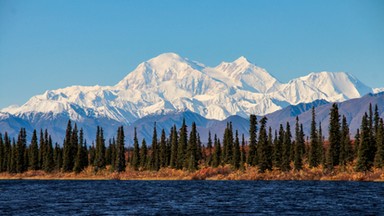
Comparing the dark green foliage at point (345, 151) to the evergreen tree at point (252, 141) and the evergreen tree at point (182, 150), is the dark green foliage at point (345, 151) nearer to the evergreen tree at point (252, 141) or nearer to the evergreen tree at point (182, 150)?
the evergreen tree at point (252, 141)

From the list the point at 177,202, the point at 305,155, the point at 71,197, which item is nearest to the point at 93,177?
the point at 305,155

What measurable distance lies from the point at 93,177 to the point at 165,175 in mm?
20625

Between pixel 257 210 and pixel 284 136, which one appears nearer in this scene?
pixel 257 210

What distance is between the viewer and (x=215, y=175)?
162 meters

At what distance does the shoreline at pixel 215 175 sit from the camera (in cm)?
14000

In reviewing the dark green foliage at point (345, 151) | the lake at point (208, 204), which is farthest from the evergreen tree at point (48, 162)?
the lake at point (208, 204)

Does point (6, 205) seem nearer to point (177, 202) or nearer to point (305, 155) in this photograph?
point (177, 202)

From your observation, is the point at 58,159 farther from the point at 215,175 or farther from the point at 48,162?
the point at 215,175

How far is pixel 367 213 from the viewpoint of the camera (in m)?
67.1

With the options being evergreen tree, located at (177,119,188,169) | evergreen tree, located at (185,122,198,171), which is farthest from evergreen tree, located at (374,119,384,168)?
evergreen tree, located at (177,119,188,169)

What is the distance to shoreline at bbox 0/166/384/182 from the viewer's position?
459 ft

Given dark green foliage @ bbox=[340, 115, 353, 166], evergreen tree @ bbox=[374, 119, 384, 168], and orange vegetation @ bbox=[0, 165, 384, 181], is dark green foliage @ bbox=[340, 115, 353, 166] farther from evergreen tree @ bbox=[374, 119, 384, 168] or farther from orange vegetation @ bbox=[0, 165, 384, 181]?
evergreen tree @ bbox=[374, 119, 384, 168]

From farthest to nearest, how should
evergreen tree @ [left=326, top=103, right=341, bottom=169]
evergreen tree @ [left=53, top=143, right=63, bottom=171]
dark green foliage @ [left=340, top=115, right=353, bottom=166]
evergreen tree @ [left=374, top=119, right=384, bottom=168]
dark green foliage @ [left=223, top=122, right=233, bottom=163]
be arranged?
evergreen tree @ [left=53, top=143, right=63, bottom=171], dark green foliage @ [left=223, top=122, right=233, bottom=163], dark green foliage @ [left=340, top=115, right=353, bottom=166], evergreen tree @ [left=326, top=103, right=341, bottom=169], evergreen tree @ [left=374, top=119, right=384, bottom=168]

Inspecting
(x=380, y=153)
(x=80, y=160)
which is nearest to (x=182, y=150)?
(x=80, y=160)
